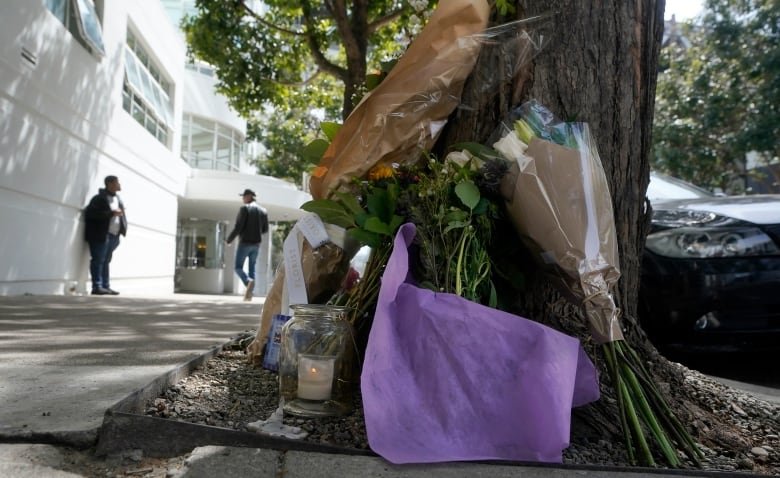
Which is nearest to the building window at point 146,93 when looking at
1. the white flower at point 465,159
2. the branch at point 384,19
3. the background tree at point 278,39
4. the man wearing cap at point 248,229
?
the background tree at point 278,39

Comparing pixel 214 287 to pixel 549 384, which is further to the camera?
pixel 214 287

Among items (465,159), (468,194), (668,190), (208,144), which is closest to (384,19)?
(668,190)

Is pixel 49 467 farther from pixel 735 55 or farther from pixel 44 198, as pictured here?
pixel 735 55

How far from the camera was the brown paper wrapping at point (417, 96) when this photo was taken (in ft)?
7.41

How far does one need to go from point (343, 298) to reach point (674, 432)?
1.21 meters

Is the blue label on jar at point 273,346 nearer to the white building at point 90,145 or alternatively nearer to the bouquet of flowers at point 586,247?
the bouquet of flowers at point 586,247

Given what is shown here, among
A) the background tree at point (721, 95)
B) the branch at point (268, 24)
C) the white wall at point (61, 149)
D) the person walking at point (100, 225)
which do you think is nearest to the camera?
the white wall at point (61, 149)

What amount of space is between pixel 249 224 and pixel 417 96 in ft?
27.8

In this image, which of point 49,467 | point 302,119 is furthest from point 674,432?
point 302,119

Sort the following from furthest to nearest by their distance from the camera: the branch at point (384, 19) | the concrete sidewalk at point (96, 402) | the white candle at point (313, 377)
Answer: the branch at point (384, 19), the white candle at point (313, 377), the concrete sidewalk at point (96, 402)

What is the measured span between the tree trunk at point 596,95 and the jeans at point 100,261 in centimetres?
841

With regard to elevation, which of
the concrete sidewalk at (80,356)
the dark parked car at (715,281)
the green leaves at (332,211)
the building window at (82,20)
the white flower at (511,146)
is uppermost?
the building window at (82,20)

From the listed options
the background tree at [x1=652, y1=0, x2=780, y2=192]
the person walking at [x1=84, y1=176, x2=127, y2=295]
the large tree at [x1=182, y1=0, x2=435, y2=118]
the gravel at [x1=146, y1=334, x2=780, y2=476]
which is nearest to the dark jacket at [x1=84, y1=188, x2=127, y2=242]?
the person walking at [x1=84, y1=176, x2=127, y2=295]

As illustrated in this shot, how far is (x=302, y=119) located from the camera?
23312 millimetres
